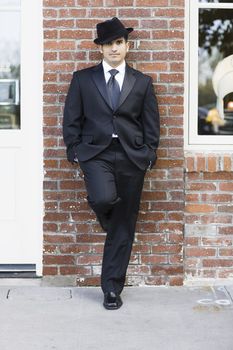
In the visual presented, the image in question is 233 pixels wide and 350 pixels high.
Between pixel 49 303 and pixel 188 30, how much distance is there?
236 centimetres

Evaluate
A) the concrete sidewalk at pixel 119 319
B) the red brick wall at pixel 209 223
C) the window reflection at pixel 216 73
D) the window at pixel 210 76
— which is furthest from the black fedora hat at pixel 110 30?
the concrete sidewalk at pixel 119 319

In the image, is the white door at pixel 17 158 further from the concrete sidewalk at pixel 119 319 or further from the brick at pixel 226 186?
the brick at pixel 226 186

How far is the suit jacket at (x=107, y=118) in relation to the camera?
5480 mm

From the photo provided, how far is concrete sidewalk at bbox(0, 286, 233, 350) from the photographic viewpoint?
4789 mm

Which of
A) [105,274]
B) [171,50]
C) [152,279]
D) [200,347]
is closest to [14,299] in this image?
[105,274]

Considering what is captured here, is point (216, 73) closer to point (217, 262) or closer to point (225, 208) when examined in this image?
point (225, 208)

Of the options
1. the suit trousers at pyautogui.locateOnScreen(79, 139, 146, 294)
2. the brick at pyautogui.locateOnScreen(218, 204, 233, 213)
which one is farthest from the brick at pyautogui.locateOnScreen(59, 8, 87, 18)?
the brick at pyautogui.locateOnScreen(218, 204, 233, 213)

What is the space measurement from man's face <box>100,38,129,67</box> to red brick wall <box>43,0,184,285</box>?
35cm

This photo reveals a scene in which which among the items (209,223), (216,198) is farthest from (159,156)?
(209,223)

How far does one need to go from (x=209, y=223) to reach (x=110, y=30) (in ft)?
5.64

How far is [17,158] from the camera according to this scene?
619cm

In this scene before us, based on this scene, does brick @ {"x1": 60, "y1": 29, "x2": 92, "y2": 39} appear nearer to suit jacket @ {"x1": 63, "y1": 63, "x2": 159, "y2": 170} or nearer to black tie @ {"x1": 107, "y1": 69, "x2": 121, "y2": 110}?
suit jacket @ {"x1": 63, "y1": 63, "x2": 159, "y2": 170}

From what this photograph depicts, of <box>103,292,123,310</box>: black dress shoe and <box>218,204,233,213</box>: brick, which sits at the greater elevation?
<box>218,204,233,213</box>: brick

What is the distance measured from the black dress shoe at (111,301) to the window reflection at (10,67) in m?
1.60
